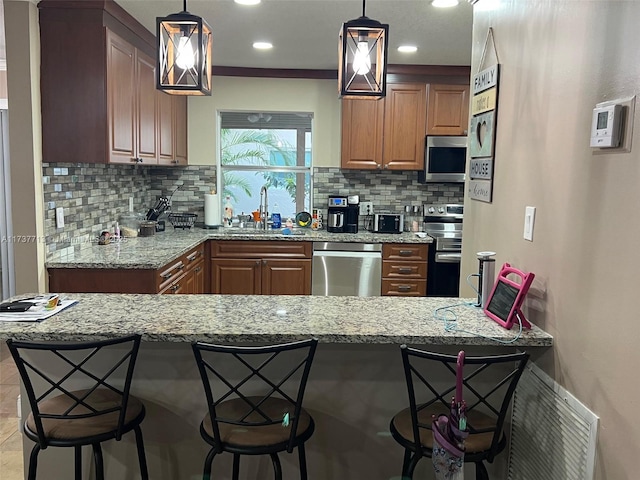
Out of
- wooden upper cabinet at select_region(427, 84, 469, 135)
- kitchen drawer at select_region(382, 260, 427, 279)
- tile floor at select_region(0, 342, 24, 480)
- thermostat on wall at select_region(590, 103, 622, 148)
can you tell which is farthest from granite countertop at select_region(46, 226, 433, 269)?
thermostat on wall at select_region(590, 103, 622, 148)

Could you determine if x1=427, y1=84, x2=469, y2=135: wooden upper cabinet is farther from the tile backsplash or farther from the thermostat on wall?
the thermostat on wall

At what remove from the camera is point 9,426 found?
303cm

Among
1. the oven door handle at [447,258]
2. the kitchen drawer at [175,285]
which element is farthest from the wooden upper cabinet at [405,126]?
the kitchen drawer at [175,285]

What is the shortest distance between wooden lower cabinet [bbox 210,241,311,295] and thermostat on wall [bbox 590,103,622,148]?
346 cm

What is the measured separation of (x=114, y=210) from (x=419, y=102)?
9.58ft

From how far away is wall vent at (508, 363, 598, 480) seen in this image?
5.29 ft

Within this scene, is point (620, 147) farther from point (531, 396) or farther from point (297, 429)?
point (297, 429)

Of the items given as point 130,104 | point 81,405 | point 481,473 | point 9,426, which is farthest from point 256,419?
point 130,104

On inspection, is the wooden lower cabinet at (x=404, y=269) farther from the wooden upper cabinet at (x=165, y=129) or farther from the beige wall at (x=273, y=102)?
the wooden upper cabinet at (x=165, y=129)

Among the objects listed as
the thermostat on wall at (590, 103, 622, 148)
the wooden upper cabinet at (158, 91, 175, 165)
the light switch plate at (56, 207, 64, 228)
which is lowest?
the light switch plate at (56, 207, 64, 228)

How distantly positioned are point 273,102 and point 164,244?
6.53 feet

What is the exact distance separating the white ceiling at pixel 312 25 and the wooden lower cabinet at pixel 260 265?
169 centimetres

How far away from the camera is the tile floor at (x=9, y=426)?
2.57 meters

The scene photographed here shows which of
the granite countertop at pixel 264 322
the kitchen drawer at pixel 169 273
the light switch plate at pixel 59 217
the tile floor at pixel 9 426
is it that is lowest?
the tile floor at pixel 9 426
